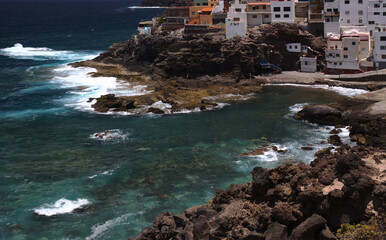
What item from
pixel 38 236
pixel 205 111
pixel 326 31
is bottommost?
pixel 38 236

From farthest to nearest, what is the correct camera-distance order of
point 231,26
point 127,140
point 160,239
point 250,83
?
point 231,26 < point 250,83 < point 127,140 < point 160,239

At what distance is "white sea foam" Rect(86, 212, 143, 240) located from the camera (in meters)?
45.7

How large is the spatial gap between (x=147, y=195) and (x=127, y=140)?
1903cm

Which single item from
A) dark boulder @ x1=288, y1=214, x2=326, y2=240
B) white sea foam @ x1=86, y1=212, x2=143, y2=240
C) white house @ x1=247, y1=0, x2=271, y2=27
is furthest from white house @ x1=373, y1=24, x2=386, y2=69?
dark boulder @ x1=288, y1=214, x2=326, y2=240

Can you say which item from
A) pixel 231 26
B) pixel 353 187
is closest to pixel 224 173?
pixel 353 187

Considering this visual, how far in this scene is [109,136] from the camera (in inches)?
2864

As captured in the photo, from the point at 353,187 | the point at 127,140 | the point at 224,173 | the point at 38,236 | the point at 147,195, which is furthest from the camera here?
the point at 127,140

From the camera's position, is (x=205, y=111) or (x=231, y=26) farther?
(x=231, y=26)

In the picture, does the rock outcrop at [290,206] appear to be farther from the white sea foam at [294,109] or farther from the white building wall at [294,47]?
the white building wall at [294,47]

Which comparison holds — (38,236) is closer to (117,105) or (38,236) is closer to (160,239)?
(160,239)

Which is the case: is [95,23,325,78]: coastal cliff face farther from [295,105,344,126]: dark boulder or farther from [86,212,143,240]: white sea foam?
[86,212,143,240]: white sea foam

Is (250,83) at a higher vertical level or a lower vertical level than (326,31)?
lower

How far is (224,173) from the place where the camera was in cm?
5791

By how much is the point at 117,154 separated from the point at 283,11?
62.9 meters
